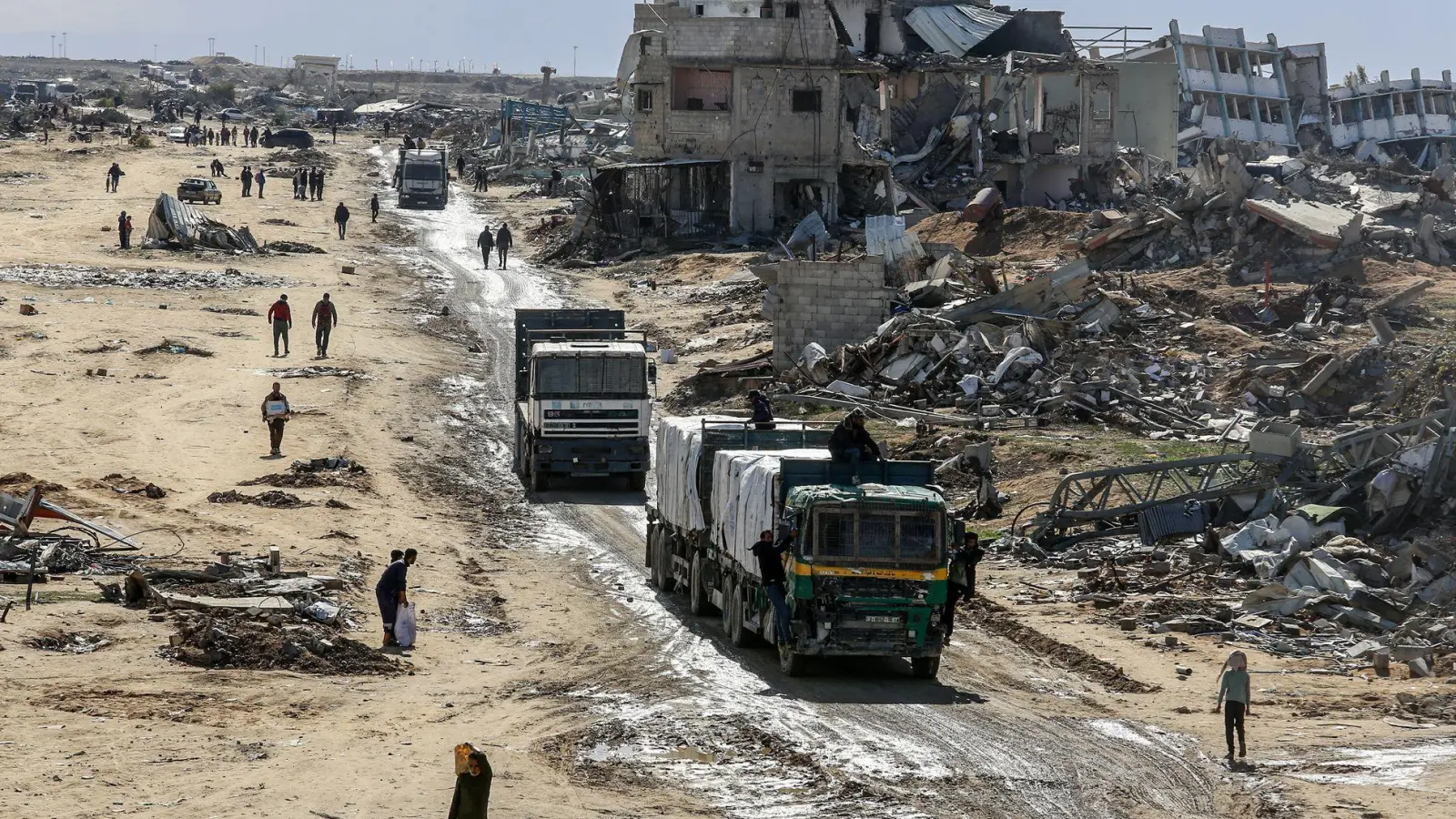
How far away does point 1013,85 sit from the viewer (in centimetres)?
7281

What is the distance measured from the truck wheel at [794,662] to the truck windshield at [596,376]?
526 inches

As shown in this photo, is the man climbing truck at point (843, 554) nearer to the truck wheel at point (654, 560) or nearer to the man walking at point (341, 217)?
the truck wheel at point (654, 560)

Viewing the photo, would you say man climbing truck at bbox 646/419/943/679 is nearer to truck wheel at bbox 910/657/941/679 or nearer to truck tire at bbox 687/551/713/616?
truck wheel at bbox 910/657/941/679

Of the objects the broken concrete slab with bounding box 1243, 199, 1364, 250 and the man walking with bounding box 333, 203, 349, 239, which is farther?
the man walking with bounding box 333, 203, 349, 239

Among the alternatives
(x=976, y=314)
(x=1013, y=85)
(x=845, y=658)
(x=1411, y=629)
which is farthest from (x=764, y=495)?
(x=1013, y=85)

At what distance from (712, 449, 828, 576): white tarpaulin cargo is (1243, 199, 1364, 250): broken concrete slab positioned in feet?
95.2

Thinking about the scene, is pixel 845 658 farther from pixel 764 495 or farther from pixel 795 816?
pixel 795 816

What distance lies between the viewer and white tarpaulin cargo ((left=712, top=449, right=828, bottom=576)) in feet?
65.8

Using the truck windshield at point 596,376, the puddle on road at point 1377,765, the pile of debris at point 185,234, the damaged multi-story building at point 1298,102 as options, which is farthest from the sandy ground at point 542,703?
the damaged multi-story building at point 1298,102

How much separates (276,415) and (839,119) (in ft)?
125

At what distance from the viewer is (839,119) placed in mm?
67250

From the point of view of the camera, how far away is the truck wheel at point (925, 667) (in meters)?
19.5

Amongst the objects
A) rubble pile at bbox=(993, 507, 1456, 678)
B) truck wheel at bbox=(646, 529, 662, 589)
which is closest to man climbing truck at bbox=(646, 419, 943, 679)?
truck wheel at bbox=(646, 529, 662, 589)

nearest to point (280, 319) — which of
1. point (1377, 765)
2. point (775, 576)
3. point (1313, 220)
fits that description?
point (1313, 220)
